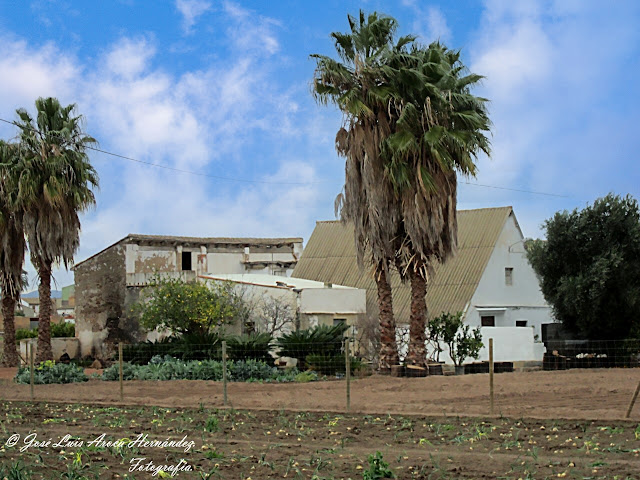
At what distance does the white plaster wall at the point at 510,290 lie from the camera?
1528 inches

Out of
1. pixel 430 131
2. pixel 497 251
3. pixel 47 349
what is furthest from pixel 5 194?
pixel 497 251

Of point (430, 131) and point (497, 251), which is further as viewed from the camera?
point (497, 251)

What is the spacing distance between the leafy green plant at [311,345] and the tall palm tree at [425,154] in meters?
2.49

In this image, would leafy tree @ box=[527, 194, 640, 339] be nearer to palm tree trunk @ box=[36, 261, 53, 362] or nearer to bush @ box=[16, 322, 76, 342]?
palm tree trunk @ box=[36, 261, 53, 362]

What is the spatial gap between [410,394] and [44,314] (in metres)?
19.8

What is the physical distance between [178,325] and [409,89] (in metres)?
14.9

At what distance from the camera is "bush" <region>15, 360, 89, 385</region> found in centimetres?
2395

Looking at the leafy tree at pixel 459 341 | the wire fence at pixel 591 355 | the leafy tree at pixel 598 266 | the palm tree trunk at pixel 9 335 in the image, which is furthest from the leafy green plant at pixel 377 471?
the palm tree trunk at pixel 9 335

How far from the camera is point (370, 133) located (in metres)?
25.1

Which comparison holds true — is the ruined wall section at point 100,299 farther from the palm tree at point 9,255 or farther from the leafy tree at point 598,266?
the leafy tree at point 598,266

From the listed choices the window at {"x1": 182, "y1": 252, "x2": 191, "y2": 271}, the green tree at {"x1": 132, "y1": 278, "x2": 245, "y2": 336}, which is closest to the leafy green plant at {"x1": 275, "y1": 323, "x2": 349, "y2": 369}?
the green tree at {"x1": 132, "y1": 278, "x2": 245, "y2": 336}

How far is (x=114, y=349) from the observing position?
136ft

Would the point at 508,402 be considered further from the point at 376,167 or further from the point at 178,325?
the point at 178,325

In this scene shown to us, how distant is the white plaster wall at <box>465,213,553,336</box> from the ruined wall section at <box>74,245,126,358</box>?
1754cm
